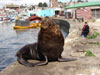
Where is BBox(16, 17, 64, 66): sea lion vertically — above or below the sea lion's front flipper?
above

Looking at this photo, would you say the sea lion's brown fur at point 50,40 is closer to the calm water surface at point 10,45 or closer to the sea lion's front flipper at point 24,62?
the sea lion's front flipper at point 24,62

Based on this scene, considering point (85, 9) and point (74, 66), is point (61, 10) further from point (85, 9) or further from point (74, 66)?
point (74, 66)

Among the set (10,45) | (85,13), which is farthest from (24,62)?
(85,13)

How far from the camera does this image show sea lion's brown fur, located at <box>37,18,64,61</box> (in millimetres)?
5164

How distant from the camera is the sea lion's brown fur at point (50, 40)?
203 inches

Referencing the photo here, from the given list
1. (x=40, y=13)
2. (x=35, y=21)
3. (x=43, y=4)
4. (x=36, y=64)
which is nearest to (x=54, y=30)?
(x=36, y=64)

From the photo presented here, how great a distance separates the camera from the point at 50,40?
17.2 ft

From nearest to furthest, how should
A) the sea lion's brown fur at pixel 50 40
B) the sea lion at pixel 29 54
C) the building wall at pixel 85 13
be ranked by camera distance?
1. the sea lion's brown fur at pixel 50 40
2. the sea lion at pixel 29 54
3. the building wall at pixel 85 13

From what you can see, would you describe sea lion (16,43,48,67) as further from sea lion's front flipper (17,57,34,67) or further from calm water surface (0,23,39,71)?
calm water surface (0,23,39,71)

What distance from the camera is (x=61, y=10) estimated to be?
7306 centimetres

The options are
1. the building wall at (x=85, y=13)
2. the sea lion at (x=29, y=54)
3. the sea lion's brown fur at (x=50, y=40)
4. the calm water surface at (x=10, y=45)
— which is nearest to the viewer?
the sea lion's brown fur at (x=50, y=40)

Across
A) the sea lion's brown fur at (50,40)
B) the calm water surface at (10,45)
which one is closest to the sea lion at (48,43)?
the sea lion's brown fur at (50,40)

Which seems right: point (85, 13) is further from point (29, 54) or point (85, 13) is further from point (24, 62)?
point (24, 62)

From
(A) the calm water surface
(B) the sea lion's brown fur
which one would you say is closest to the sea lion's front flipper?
(B) the sea lion's brown fur
